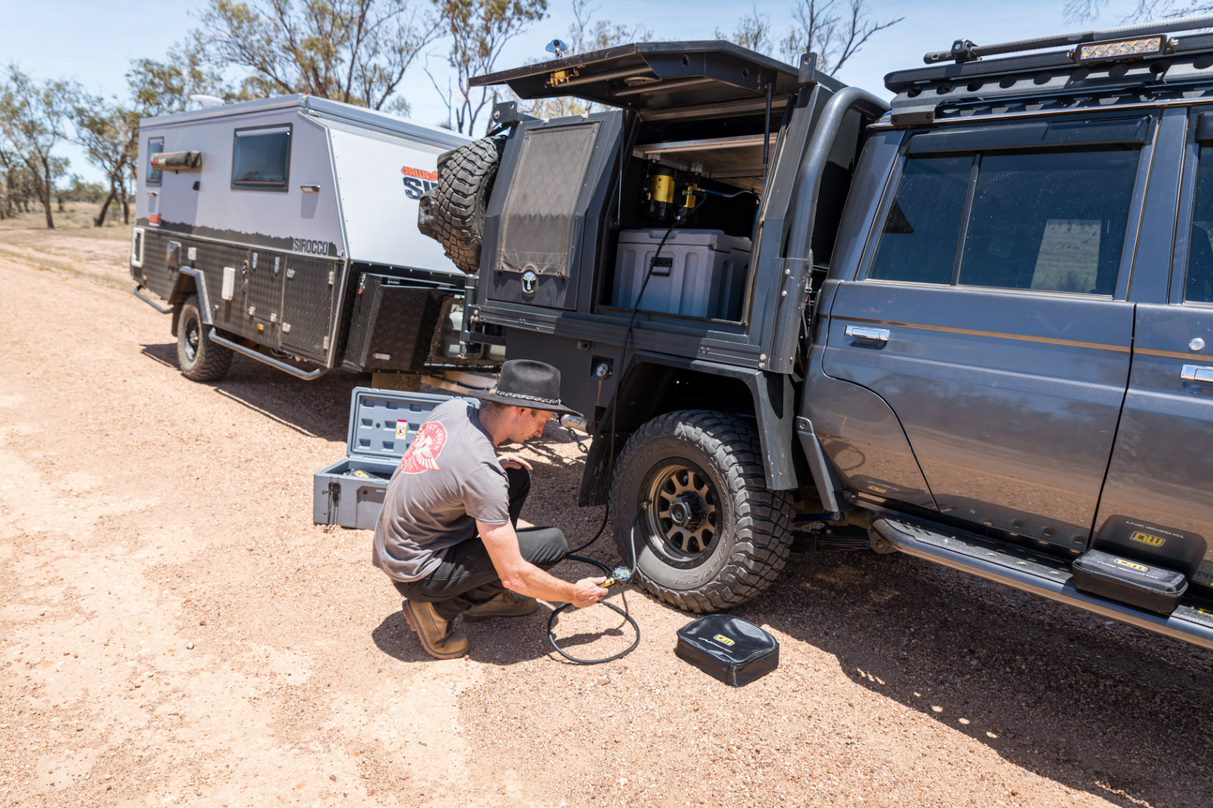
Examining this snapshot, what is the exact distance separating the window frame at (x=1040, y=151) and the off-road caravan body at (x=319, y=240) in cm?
415

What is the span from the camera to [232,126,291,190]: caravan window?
725cm

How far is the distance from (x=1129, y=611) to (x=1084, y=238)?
1.39 metres

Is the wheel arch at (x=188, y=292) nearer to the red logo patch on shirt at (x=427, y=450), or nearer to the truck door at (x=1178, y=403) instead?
the red logo patch on shirt at (x=427, y=450)

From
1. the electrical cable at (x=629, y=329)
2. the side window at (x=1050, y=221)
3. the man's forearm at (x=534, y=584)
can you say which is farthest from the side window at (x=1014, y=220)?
the man's forearm at (x=534, y=584)

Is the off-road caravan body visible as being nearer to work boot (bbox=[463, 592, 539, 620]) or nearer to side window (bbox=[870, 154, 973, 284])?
work boot (bbox=[463, 592, 539, 620])

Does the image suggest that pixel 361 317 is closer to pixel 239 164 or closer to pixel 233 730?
pixel 239 164

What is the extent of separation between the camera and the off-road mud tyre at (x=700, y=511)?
3791 mm

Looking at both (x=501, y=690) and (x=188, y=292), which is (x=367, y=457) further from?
(x=188, y=292)

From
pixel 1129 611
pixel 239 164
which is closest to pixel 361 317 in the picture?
pixel 239 164

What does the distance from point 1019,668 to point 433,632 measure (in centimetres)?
273

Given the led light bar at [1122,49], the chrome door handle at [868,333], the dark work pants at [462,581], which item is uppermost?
the led light bar at [1122,49]

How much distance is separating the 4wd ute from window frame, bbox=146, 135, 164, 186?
21.3 feet

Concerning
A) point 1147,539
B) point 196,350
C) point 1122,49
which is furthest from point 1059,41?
point 196,350

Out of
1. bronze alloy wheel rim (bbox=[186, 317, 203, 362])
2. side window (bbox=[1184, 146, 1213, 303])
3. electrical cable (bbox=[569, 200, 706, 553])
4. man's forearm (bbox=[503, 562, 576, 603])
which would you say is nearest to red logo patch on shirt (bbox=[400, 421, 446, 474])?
man's forearm (bbox=[503, 562, 576, 603])
